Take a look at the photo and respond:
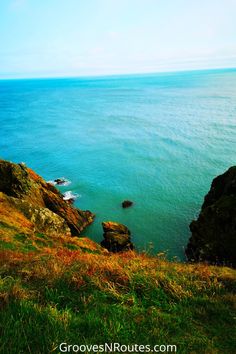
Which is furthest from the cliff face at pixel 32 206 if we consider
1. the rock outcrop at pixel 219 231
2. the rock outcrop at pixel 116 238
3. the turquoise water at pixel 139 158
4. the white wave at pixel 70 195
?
the rock outcrop at pixel 219 231

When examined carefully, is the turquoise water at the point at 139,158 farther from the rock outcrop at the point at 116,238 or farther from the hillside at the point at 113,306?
the hillside at the point at 113,306

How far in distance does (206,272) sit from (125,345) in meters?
4.79

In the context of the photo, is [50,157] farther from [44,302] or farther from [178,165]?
[44,302]

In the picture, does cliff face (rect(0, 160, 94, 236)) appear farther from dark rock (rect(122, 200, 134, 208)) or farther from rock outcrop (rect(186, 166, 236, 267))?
rock outcrop (rect(186, 166, 236, 267))

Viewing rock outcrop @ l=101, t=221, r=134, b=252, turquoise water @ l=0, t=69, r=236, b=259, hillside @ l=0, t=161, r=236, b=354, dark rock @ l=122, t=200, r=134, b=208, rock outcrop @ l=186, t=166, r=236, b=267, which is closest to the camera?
hillside @ l=0, t=161, r=236, b=354

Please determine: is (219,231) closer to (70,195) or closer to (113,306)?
(113,306)

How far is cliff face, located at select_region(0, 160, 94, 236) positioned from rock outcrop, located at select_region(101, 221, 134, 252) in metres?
4.68

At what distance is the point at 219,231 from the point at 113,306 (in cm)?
2184

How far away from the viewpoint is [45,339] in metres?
5.45

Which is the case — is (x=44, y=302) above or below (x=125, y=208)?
above

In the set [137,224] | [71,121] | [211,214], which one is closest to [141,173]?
[137,224]

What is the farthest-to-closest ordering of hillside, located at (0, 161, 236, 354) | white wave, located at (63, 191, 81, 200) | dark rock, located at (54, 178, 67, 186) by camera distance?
dark rock, located at (54, 178, 67, 186), white wave, located at (63, 191, 81, 200), hillside, located at (0, 161, 236, 354)

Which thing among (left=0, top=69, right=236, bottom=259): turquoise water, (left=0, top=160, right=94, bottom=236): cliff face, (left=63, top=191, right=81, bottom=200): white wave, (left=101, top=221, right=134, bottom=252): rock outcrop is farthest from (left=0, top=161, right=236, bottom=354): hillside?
(left=63, top=191, right=81, bottom=200): white wave

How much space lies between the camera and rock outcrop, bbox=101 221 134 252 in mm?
32125
